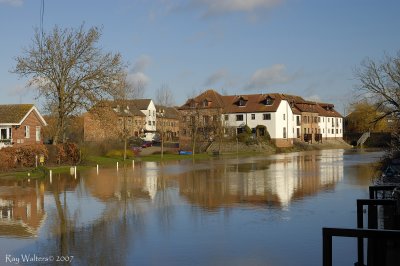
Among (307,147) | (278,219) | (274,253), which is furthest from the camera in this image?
(307,147)

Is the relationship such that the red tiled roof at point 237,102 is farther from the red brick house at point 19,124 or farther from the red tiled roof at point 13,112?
the red tiled roof at point 13,112

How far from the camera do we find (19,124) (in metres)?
46.3

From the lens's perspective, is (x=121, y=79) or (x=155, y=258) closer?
(x=155, y=258)

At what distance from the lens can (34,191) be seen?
24078mm

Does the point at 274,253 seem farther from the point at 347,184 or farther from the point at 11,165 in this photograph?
the point at 11,165

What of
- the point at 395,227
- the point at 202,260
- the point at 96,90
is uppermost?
the point at 96,90

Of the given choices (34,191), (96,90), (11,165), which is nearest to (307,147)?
(96,90)

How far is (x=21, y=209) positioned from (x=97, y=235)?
6.44 metres

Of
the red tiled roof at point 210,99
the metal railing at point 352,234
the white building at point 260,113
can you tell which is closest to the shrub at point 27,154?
the metal railing at point 352,234

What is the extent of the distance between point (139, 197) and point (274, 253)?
1115cm

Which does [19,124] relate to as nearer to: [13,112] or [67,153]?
[13,112]

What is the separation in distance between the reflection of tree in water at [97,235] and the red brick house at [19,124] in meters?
30.3

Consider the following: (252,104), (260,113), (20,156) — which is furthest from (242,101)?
(20,156)

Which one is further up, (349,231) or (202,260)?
(349,231)
